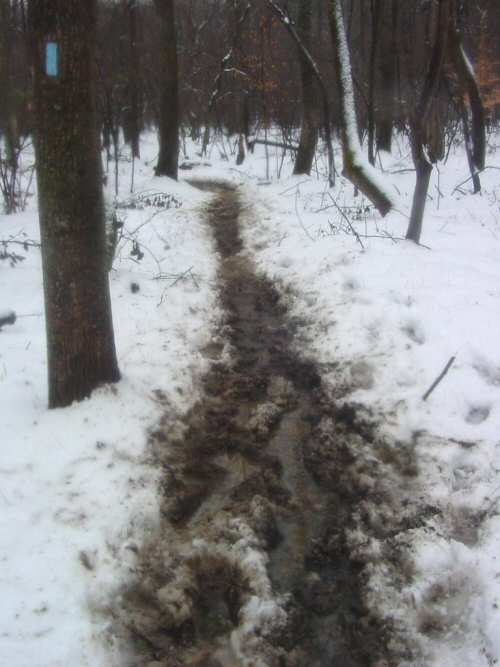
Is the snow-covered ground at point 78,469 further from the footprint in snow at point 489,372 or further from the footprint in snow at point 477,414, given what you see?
the footprint in snow at point 489,372

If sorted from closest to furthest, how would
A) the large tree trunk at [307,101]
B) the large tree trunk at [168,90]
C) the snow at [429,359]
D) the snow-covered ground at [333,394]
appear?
the snow-covered ground at [333,394]
the snow at [429,359]
the large tree trunk at [168,90]
the large tree trunk at [307,101]

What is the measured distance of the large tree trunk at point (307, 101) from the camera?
509 inches

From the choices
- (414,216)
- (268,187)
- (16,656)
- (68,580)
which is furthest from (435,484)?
(268,187)

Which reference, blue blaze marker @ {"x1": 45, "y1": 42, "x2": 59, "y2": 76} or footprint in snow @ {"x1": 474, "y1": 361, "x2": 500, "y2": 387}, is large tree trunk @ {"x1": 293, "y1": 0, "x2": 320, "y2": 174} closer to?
footprint in snow @ {"x1": 474, "y1": 361, "x2": 500, "y2": 387}

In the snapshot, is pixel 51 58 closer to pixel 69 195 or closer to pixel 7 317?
pixel 69 195

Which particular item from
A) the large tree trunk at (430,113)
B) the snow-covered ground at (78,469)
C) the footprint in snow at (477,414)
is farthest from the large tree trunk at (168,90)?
the footprint in snow at (477,414)

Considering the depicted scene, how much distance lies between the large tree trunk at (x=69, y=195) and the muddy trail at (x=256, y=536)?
32.8 inches

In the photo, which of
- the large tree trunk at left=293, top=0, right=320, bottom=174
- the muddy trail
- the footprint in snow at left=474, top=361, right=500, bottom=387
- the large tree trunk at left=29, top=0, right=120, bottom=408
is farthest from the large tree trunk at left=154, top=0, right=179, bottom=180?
the footprint in snow at left=474, top=361, right=500, bottom=387

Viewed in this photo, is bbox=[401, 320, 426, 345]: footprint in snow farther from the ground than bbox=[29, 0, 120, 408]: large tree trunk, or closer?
closer

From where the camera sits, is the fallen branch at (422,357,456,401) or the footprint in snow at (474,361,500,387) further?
the footprint in snow at (474,361,500,387)

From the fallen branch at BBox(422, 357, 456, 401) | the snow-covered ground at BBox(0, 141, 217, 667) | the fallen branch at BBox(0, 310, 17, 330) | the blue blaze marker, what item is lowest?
the snow-covered ground at BBox(0, 141, 217, 667)

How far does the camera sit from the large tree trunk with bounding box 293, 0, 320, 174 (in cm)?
1293

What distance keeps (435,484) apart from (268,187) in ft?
35.1

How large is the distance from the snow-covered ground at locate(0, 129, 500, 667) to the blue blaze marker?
2204 mm
